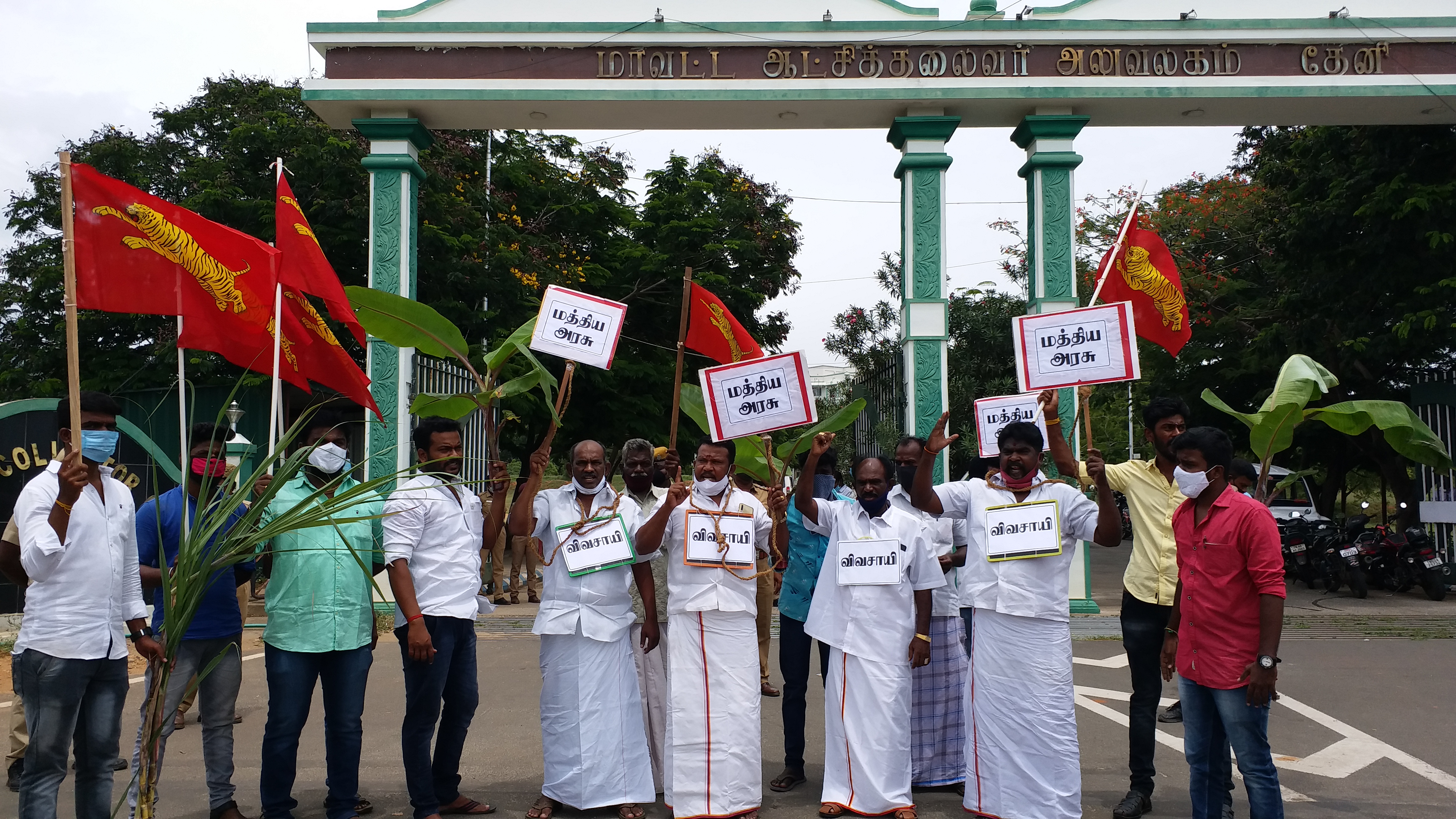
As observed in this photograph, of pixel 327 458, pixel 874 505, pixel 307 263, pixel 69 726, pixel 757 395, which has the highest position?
pixel 307 263

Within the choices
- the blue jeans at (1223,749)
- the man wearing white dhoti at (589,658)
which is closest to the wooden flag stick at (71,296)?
the man wearing white dhoti at (589,658)

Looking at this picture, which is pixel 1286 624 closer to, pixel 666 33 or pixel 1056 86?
pixel 1056 86

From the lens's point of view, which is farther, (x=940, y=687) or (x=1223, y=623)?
(x=940, y=687)

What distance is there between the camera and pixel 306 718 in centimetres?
472

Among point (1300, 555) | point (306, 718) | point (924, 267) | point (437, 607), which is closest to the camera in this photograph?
point (306, 718)

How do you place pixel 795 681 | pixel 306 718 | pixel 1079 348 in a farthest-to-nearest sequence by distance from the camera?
1. pixel 795 681
2. pixel 1079 348
3. pixel 306 718

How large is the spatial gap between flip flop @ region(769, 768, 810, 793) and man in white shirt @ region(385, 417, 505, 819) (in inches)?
54.5

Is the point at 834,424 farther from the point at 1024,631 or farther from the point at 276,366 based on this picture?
the point at 276,366

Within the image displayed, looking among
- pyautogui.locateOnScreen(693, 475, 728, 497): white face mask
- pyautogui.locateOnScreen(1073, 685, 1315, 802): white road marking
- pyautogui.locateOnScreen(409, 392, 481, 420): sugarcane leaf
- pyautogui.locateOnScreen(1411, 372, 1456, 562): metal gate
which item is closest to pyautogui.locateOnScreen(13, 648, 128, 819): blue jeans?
pyautogui.locateOnScreen(409, 392, 481, 420): sugarcane leaf

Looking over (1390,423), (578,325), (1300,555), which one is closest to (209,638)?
(578,325)

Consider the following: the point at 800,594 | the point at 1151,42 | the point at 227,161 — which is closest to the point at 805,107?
the point at 1151,42

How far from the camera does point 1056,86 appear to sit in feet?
A: 35.3

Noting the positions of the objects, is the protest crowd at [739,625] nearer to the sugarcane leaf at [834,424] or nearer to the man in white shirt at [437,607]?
the man in white shirt at [437,607]

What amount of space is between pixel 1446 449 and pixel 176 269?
13.5 metres
